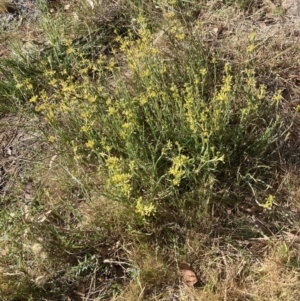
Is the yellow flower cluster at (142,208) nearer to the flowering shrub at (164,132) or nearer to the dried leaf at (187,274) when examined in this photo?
the flowering shrub at (164,132)

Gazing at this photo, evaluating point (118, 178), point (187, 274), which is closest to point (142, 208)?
point (118, 178)

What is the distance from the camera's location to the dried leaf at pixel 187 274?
85.4 inches

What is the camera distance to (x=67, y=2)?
354 cm

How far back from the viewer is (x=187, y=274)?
219 centimetres

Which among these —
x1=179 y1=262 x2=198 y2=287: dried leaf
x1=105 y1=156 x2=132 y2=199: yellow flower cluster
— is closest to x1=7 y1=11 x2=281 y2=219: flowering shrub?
x1=105 y1=156 x2=132 y2=199: yellow flower cluster

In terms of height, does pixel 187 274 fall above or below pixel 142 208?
below

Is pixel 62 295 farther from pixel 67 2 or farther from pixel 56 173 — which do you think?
pixel 67 2

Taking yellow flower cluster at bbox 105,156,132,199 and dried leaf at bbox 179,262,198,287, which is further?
dried leaf at bbox 179,262,198,287

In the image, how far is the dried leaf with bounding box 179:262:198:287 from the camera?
85.4 inches

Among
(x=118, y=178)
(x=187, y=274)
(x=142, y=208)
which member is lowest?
(x=187, y=274)

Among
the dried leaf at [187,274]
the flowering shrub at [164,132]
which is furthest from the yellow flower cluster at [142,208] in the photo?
the dried leaf at [187,274]

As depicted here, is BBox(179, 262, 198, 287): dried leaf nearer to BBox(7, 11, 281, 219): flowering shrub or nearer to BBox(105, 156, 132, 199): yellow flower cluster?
BBox(7, 11, 281, 219): flowering shrub

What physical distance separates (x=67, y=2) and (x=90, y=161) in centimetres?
163

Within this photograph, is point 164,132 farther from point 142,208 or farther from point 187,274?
point 187,274
